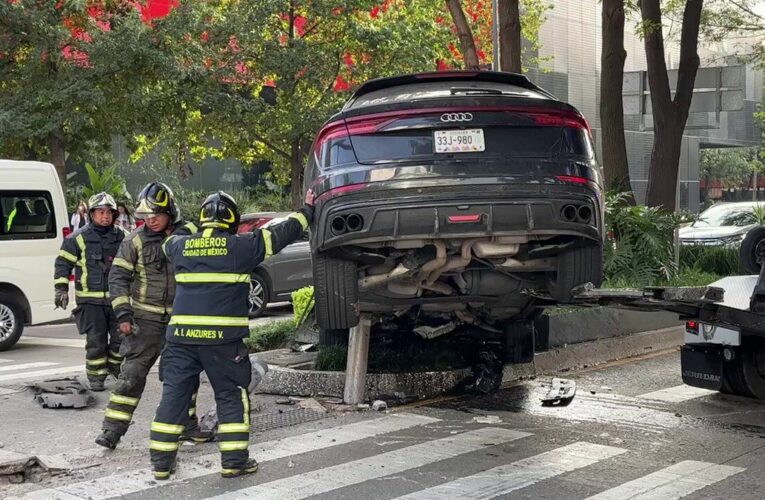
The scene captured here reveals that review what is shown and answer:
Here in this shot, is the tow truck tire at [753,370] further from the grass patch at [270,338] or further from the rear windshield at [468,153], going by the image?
the grass patch at [270,338]

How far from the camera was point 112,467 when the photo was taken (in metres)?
6.34

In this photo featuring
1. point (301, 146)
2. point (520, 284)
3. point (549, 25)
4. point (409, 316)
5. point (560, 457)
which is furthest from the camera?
point (549, 25)

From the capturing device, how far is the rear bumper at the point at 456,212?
20.1 ft

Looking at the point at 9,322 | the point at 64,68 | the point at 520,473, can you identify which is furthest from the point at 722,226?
the point at 520,473

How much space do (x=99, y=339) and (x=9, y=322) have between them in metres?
4.06

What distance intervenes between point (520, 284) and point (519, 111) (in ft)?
3.90

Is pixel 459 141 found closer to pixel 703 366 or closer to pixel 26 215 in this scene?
pixel 703 366

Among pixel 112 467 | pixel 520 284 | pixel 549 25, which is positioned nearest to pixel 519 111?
pixel 520 284

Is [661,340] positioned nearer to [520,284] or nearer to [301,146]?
[520,284]

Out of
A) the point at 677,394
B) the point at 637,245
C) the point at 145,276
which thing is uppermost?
the point at 145,276

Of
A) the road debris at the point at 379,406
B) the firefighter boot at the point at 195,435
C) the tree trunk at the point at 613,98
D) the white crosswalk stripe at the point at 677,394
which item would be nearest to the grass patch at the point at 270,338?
the road debris at the point at 379,406

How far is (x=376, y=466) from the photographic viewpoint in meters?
6.23

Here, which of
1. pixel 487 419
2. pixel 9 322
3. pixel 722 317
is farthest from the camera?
pixel 9 322

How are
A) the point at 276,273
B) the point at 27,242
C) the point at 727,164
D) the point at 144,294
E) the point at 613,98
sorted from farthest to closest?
the point at 727,164, the point at 613,98, the point at 276,273, the point at 27,242, the point at 144,294
